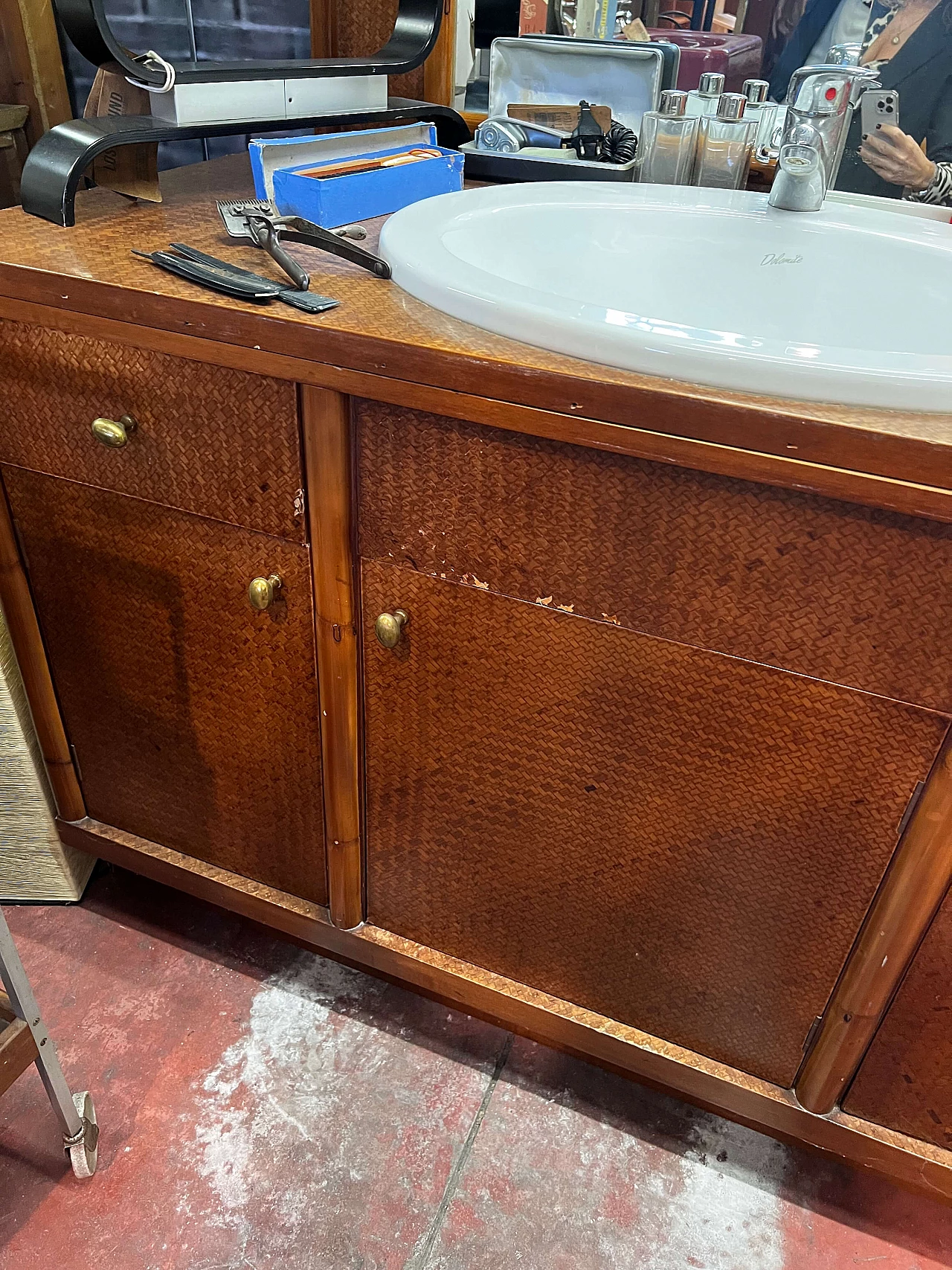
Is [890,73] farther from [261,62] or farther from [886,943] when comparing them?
[886,943]

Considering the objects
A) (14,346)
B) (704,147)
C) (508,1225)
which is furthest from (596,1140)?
(704,147)

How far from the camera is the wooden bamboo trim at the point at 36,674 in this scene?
94 centimetres

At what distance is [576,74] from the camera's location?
1028 millimetres

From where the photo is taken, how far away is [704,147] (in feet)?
3.18

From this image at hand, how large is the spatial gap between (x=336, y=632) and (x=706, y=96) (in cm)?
69

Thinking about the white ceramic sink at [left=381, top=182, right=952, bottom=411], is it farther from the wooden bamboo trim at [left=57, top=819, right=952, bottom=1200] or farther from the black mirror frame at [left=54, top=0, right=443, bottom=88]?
the wooden bamboo trim at [left=57, top=819, right=952, bottom=1200]

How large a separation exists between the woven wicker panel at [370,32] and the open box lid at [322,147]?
0.18 metres

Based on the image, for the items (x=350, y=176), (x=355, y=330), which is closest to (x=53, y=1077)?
(x=355, y=330)

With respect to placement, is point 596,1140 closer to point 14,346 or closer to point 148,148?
point 14,346

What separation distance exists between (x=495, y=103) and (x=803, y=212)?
0.43 metres

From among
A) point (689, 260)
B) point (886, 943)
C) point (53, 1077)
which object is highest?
point (689, 260)

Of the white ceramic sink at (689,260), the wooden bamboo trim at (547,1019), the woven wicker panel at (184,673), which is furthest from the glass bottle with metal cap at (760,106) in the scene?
the wooden bamboo trim at (547,1019)

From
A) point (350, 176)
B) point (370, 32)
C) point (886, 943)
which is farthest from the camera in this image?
point (370, 32)

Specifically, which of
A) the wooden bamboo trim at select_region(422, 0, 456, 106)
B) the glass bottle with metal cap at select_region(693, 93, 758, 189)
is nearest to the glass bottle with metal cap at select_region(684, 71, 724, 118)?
the glass bottle with metal cap at select_region(693, 93, 758, 189)
